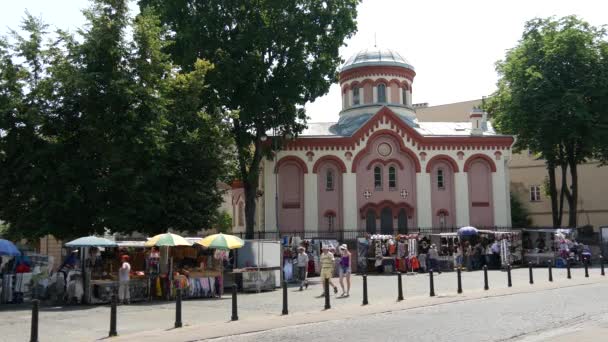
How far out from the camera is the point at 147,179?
78.4 feet

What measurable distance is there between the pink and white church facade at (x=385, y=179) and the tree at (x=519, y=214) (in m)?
9.47

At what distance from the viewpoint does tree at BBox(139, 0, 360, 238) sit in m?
32.3

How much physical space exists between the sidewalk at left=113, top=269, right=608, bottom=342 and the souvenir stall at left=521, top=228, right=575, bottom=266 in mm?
7814

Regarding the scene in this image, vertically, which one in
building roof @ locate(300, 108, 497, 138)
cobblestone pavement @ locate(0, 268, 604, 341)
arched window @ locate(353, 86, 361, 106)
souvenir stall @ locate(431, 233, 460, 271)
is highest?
arched window @ locate(353, 86, 361, 106)

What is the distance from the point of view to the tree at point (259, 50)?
32.3 m

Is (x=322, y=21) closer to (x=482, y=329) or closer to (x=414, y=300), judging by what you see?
(x=414, y=300)

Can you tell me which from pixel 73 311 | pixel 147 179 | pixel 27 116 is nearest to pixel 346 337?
pixel 73 311

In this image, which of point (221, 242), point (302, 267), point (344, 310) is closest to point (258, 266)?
point (302, 267)

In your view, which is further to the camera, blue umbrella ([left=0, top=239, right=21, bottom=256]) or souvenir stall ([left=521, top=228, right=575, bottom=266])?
souvenir stall ([left=521, top=228, right=575, bottom=266])

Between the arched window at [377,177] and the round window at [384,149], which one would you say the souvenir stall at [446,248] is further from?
the round window at [384,149]

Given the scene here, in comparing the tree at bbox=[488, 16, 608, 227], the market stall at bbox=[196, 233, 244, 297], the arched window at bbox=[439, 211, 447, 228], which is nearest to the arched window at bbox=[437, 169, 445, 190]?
the arched window at bbox=[439, 211, 447, 228]

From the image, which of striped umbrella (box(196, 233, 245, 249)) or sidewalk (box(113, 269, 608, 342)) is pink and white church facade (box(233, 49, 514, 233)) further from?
striped umbrella (box(196, 233, 245, 249))

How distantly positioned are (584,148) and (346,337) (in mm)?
34613

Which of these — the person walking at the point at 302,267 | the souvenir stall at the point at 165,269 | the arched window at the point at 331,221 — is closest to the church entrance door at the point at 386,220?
the arched window at the point at 331,221
